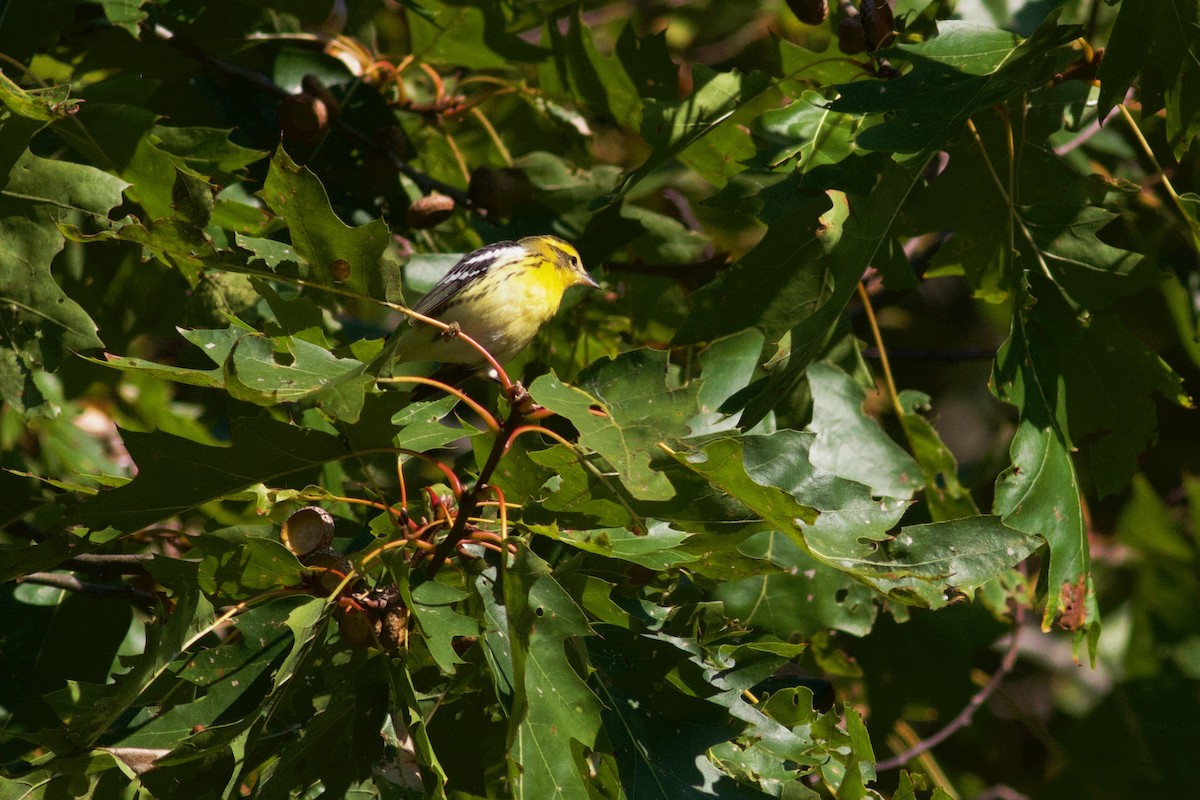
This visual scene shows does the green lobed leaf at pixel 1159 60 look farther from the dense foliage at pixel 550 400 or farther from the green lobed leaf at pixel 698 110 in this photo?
the green lobed leaf at pixel 698 110

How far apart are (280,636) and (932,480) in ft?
5.83

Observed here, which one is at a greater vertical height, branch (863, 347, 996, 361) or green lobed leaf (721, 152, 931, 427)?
green lobed leaf (721, 152, 931, 427)

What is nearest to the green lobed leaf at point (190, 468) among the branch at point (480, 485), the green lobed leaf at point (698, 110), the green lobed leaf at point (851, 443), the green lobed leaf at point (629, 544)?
the branch at point (480, 485)

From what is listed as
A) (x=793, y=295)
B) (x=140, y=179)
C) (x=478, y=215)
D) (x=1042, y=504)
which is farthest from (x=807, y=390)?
(x=140, y=179)

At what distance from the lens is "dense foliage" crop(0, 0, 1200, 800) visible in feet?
6.25

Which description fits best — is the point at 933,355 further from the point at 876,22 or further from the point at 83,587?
the point at 83,587

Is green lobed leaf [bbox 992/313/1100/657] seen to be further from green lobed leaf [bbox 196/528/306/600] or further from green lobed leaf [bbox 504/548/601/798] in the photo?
green lobed leaf [bbox 196/528/306/600]

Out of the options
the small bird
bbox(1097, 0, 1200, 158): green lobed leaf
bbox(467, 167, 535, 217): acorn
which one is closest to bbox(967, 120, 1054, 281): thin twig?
bbox(1097, 0, 1200, 158): green lobed leaf

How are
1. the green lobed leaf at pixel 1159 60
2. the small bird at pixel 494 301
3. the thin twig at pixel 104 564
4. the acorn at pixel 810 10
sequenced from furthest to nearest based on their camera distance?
the small bird at pixel 494 301
the acorn at pixel 810 10
the thin twig at pixel 104 564
the green lobed leaf at pixel 1159 60

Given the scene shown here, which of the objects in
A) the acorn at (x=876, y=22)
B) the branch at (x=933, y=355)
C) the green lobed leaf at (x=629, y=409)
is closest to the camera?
the green lobed leaf at (x=629, y=409)

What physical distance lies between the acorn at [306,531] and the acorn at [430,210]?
135 cm

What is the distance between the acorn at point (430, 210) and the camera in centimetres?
325

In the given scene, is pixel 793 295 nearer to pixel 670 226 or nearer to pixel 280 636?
pixel 670 226

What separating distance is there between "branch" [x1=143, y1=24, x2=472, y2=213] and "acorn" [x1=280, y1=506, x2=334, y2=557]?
145 cm
